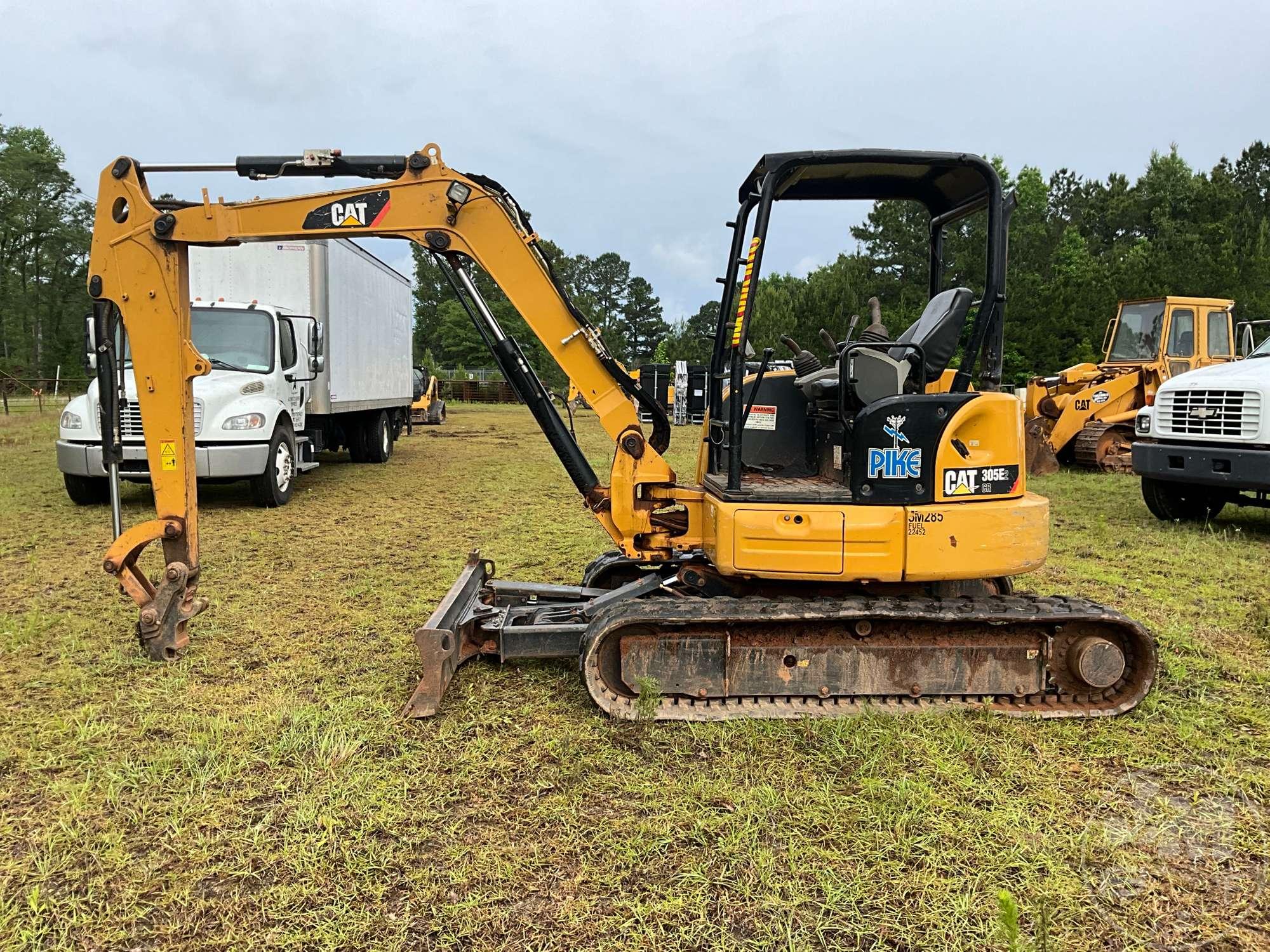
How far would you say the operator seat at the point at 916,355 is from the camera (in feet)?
14.2

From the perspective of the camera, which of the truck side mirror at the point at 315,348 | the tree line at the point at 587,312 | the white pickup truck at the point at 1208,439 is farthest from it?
the tree line at the point at 587,312

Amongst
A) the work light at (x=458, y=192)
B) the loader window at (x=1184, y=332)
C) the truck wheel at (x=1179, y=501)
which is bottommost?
the truck wheel at (x=1179, y=501)

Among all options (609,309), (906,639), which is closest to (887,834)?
(906,639)

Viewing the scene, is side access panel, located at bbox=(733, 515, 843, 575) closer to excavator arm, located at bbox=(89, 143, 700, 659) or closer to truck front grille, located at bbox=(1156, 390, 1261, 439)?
excavator arm, located at bbox=(89, 143, 700, 659)

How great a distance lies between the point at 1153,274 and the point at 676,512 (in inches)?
1202

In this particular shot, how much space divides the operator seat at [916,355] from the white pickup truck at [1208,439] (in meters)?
5.20

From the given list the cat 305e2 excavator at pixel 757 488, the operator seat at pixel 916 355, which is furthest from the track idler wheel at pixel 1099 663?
the operator seat at pixel 916 355

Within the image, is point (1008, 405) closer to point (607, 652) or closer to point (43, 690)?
point (607, 652)

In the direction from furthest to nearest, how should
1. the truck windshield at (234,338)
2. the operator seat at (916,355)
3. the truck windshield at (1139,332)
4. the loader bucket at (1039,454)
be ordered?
the loader bucket at (1039,454) → the truck windshield at (1139,332) → the truck windshield at (234,338) → the operator seat at (916,355)

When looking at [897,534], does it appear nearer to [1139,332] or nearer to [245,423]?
[245,423]

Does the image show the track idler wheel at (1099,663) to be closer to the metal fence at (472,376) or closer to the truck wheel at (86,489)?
the truck wheel at (86,489)

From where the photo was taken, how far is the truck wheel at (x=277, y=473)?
1006 cm

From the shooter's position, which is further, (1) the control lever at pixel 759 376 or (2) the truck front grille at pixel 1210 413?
(2) the truck front grille at pixel 1210 413

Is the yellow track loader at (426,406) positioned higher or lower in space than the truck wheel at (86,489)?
higher
